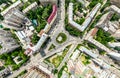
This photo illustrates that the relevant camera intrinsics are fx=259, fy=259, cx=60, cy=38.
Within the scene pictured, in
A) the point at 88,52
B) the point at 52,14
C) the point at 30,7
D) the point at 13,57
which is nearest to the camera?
the point at 88,52

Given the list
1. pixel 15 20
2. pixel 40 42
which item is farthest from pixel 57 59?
pixel 15 20

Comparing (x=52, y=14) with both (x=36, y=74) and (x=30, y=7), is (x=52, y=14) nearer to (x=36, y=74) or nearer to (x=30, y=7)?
(x=30, y=7)

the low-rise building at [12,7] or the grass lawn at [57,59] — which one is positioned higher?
the low-rise building at [12,7]

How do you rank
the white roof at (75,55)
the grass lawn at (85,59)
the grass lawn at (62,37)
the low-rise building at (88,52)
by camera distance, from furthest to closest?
1. the grass lawn at (62,37)
2. the white roof at (75,55)
3. the grass lawn at (85,59)
4. the low-rise building at (88,52)

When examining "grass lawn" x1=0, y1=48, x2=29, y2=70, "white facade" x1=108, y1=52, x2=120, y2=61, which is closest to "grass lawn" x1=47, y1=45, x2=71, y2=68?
"grass lawn" x1=0, y1=48, x2=29, y2=70

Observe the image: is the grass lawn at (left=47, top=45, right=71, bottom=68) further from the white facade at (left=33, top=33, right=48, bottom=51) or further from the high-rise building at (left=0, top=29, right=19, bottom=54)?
the high-rise building at (left=0, top=29, right=19, bottom=54)

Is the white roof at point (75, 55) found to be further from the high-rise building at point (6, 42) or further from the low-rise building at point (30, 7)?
the low-rise building at point (30, 7)

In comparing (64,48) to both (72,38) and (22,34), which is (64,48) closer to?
(72,38)

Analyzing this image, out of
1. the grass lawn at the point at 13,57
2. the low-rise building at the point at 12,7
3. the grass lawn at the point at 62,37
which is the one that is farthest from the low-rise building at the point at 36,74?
the low-rise building at the point at 12,7
